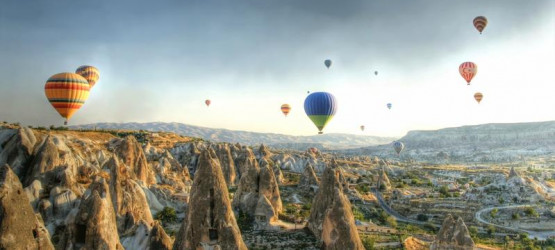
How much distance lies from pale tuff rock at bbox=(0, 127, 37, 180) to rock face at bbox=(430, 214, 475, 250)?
2848 cm

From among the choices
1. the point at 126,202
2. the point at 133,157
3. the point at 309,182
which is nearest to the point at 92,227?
the point at 126,202

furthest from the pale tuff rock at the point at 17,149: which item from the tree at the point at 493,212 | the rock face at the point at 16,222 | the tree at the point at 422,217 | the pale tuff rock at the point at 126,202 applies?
the tree at the point at 493,212

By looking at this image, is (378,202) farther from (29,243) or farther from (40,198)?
(29,243)

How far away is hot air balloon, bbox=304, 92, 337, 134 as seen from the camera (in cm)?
5091

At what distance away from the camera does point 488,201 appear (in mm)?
57469

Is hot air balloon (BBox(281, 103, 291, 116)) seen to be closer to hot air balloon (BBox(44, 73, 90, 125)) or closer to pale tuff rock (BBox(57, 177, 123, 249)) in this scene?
hot air balloon (BBox(44, 73, 90, 125))

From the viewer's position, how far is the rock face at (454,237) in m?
23.5

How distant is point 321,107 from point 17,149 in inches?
1346

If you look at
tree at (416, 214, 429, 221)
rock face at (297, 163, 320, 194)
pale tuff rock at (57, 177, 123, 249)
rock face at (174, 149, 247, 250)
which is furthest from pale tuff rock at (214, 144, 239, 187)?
pale tuff rock at (57, 177, 123, 249)

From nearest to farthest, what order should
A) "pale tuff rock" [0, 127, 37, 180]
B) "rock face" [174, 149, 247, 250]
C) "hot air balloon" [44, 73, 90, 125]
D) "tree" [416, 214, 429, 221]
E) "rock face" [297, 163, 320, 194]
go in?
"rock face" [174, 149, 247, 250], "pale tuff rock" [0, 127, 37, 180], "hot air balloon" [44, 73, 90, 125], "tree" [416, 214, 429, 221], "rock face" [297, 163, 320, 194]

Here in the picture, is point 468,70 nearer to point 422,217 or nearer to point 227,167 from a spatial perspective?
point 422,217

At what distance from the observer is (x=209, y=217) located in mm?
16578

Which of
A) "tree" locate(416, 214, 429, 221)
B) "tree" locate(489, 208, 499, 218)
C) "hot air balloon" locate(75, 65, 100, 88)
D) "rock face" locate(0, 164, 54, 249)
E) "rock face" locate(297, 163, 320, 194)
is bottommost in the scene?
"tree" locate(416, 214, 429, 221)

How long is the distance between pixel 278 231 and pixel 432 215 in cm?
3142
